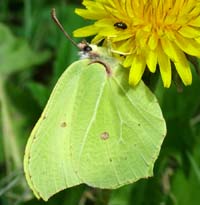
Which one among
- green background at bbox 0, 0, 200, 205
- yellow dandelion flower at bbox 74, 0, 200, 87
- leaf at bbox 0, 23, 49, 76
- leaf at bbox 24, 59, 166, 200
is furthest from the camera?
leaf at bbox 0, 23, 49, 76

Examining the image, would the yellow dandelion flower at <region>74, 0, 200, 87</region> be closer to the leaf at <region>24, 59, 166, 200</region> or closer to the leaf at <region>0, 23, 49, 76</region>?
the leaf at <region>24, 59, 166, 200</region>

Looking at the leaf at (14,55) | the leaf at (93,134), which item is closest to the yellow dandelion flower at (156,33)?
the leaf at (93,134)

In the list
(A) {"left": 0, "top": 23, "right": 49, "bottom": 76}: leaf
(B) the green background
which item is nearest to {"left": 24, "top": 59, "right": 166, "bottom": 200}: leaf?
(B) the green background

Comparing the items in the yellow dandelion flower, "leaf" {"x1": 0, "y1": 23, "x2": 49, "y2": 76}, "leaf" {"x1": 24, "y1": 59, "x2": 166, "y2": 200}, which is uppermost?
the yellow dandelion flower

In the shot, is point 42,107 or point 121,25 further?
point 42,107

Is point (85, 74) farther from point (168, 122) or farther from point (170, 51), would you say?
point (168, 122)

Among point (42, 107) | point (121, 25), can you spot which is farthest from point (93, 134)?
point (42, 107)

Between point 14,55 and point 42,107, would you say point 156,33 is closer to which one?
point 42,107
